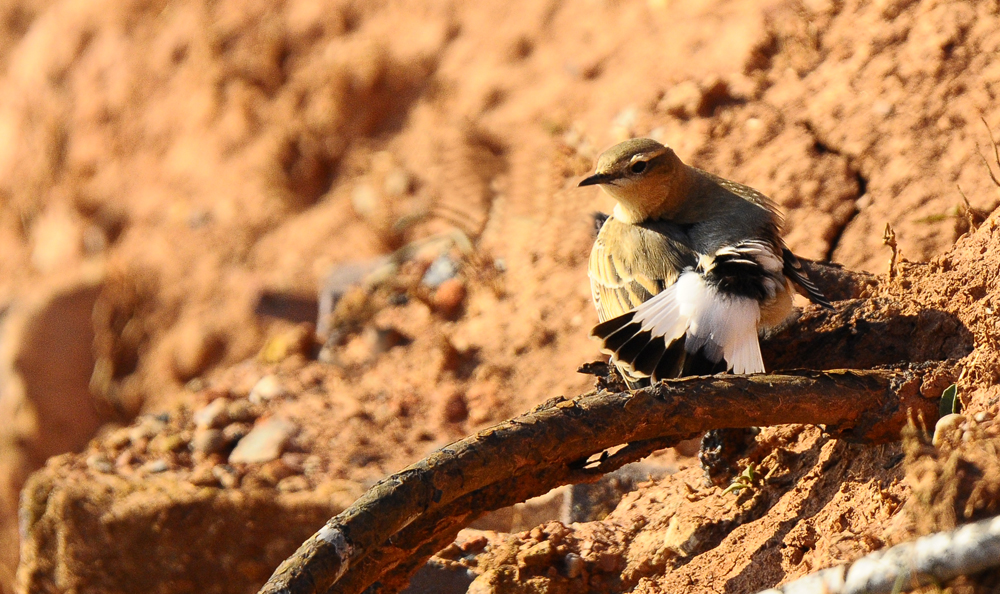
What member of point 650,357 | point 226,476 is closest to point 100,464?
point 226,476

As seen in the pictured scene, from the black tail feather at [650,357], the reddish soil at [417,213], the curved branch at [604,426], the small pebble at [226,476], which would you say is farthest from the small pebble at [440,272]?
the curved branch at [604,426]

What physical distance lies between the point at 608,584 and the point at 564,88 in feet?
15.8

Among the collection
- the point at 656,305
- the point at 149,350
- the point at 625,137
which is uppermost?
the point at 149,350

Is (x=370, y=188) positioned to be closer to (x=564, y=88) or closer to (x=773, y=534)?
(x=564, y=88)

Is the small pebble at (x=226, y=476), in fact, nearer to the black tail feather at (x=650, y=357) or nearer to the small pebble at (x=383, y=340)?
the small pebble at (x=383, y=340)

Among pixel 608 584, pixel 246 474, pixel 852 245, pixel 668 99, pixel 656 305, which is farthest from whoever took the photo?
pixel 668 99

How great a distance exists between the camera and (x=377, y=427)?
5.75 m

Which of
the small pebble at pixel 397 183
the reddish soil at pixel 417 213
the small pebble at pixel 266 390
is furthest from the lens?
the small pebble at pixel 397 183

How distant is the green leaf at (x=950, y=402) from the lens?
9.89 feet

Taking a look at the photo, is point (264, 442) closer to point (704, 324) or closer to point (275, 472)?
point (275, 472)

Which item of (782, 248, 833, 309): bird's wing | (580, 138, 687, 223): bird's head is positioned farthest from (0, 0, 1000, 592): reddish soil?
(580, 138, 687, 223): bird's head

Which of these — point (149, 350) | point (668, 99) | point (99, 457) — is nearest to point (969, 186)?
point (668, 99)

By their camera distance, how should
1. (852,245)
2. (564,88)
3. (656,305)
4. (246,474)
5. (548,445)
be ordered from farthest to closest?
(564,88) < (246,474) < (852,245) < (656,305) < (548,445)

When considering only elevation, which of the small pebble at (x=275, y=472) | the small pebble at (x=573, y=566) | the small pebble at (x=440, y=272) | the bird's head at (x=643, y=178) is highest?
the small pebble at (x=440, y=272)
